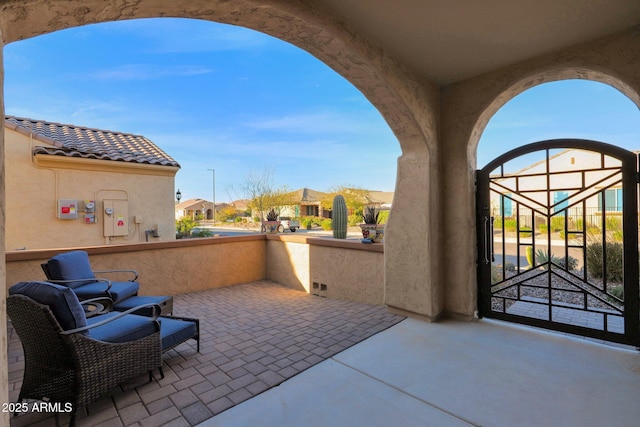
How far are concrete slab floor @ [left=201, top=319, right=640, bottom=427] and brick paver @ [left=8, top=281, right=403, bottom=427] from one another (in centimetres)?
22

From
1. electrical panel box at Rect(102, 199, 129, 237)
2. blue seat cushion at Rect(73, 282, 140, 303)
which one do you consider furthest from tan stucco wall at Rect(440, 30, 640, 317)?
electrical panel box at Rect(102, 199, 129, 237)

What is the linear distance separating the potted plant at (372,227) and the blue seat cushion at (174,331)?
3.14 meters

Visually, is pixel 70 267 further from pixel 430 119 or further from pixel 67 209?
pixel 430 119

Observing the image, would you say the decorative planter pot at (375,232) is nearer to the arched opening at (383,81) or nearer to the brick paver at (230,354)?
the arched opening at (383,81)

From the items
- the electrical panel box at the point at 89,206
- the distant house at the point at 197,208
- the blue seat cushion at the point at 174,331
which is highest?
the distant house at the point at 197,208

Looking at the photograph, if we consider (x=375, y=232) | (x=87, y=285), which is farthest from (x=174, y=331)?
(x=375, y=232)

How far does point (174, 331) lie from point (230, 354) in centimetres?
67

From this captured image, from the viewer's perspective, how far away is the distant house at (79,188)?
686 centimetres

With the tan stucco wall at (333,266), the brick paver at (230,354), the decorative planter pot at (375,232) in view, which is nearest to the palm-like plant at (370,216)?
the decorative planter pot at (375,232)

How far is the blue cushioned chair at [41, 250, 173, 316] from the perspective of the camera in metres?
3.72

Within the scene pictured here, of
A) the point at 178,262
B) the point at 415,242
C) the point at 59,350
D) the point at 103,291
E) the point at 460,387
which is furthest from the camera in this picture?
the point at 178,262

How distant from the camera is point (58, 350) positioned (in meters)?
2.17

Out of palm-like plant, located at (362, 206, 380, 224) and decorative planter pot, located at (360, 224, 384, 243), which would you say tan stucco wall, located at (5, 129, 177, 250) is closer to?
palm-like plant, located at (362, 206, 380, 224)

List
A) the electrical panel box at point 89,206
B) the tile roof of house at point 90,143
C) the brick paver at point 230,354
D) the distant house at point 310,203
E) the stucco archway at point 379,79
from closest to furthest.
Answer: the stucco archway at point 379,79 → the brick paver at point 230,354 → the tile roof of house at point 90,143 → the electrical panel box at point 89,206 → the distant house at point 310,203
